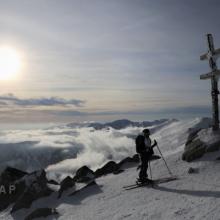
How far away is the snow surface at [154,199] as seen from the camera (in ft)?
46.1

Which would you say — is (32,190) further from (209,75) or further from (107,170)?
(209,75)

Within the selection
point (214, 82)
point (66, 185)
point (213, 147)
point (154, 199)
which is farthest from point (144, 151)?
point (214, 82)

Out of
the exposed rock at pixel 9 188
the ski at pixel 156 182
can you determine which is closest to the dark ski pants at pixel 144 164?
the ski at pixel 156 182

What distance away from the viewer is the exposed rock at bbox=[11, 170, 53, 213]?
72.9ft

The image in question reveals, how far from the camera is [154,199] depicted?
1628 cm

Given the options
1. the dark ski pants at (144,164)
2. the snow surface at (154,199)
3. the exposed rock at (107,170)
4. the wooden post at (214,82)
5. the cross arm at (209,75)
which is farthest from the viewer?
the exposed rock at (107,170)

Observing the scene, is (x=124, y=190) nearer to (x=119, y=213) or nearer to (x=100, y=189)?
(x=100, y=189)

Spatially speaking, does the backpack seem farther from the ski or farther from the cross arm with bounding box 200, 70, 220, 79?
the cross arm with bounding box 200, 70, 220, 79

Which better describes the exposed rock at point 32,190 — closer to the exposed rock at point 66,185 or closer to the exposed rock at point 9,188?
the exposed rock at point 9,188

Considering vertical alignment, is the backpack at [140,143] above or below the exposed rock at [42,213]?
above

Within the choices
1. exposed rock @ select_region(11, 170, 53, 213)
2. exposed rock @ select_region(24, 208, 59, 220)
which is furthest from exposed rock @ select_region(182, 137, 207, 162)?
exposed rock @ select_region(11, 170, 53, 213)

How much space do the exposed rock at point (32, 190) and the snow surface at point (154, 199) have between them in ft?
1.48

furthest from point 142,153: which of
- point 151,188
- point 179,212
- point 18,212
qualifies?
point 18,212

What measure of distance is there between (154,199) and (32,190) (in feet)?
34.0
